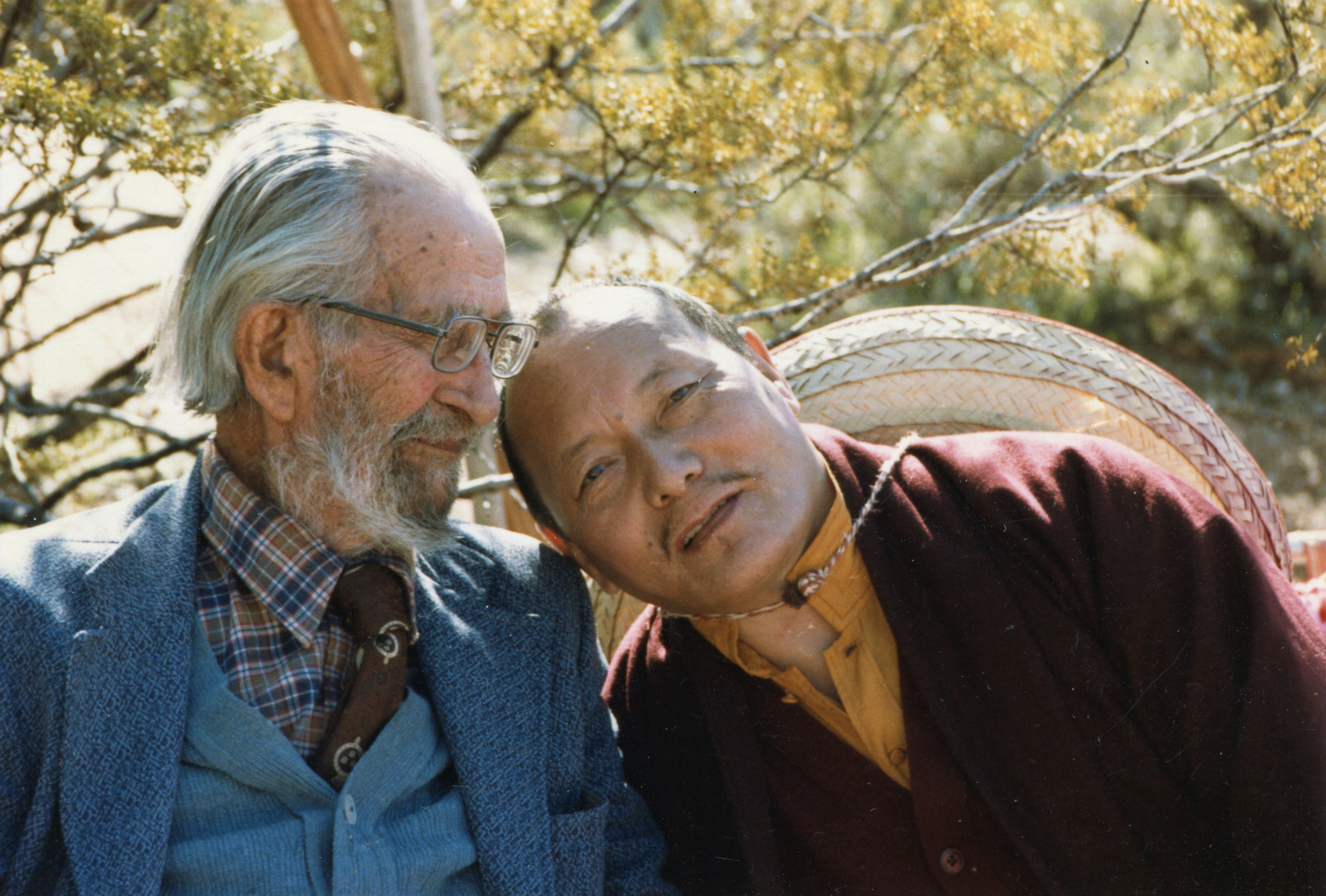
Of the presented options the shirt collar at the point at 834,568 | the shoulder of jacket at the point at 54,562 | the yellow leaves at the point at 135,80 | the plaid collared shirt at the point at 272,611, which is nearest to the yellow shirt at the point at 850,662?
the shirt collar at the point at 834,568

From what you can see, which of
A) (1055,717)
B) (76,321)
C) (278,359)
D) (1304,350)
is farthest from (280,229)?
(1304,350)

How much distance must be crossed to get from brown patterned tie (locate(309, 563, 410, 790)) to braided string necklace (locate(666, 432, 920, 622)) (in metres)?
0.57

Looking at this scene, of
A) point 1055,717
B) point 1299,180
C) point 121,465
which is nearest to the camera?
point 1055,717

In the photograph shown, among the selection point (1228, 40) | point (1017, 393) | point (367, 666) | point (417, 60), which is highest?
point (1228, 40)

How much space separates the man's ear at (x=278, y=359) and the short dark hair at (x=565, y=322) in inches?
16.3

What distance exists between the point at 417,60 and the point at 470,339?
209 cm

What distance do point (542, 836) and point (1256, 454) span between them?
702 cm

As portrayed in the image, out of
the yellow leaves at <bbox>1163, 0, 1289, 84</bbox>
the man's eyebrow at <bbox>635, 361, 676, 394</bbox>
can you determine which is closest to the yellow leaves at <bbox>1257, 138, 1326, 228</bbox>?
the yellow leaves at <bbox>1163, 0, 1289, 84</bbox>

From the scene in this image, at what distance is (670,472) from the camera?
2064mm

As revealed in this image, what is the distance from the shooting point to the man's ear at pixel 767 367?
8.03ft

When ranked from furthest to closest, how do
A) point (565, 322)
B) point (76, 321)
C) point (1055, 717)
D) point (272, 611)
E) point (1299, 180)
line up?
point (76, 321), point (1299, 180), point (565, 322), point (1055, 717), point (272, 611)

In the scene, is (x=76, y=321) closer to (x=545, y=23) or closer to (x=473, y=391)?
(x=545, y=23)

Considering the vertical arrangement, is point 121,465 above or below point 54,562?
below

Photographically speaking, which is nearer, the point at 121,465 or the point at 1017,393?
the point at 1017,393
